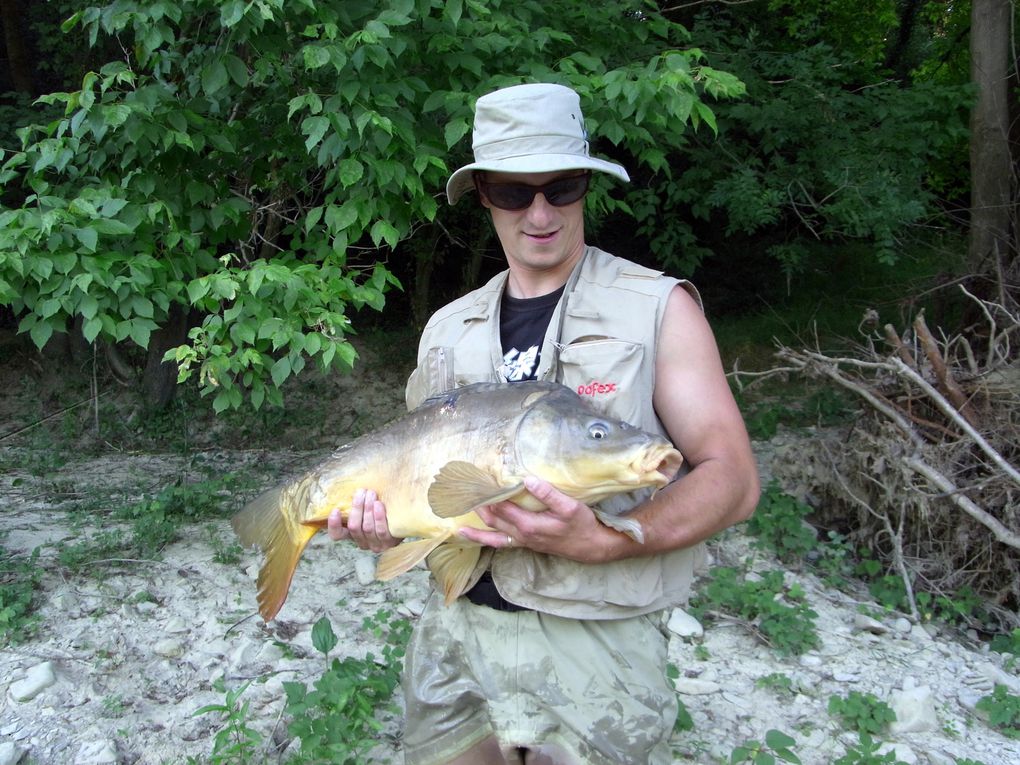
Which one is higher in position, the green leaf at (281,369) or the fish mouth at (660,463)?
the fish mouth at (660,463)

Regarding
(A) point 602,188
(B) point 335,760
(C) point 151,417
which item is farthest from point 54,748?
(C) point 151,417

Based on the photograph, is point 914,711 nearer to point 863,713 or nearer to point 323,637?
point 863,713

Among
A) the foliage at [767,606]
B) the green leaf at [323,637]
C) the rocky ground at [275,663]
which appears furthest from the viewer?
the foliage at [767,606]

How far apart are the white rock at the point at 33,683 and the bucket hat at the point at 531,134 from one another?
302 cm

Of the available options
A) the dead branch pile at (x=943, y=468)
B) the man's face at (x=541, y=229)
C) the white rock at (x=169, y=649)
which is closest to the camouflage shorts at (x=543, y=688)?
the man's face at (x=541, y=229)

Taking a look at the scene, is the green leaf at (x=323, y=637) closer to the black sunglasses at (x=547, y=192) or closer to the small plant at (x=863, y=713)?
the black sunglasses at (x=547, y=192)

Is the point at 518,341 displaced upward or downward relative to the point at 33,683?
upward

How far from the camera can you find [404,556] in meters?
2.35

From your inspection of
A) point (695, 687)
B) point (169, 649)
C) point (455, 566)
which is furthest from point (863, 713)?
point (169, 649)

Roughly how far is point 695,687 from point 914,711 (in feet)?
3.18

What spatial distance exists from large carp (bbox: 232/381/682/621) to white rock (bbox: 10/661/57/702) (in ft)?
6.04

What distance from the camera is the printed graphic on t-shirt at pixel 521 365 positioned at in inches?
95.9

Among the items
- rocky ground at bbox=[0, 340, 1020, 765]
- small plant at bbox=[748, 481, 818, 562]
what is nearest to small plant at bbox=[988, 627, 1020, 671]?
rocky ground at bbox=[0, 340, 1020, 765]

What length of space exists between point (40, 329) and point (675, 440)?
3233 millimetres
